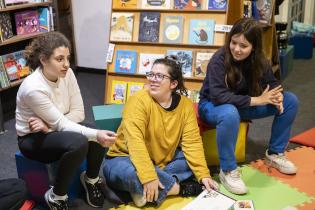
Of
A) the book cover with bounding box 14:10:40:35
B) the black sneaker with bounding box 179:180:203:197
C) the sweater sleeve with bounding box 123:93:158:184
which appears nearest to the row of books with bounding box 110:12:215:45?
the book cover with bounding box 14:10:40:35

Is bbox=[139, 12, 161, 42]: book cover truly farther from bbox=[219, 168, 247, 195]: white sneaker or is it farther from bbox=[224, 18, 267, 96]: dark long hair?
bbox=[219, 168, 247, 195]: white sneaker

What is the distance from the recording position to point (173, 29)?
10.5 ft

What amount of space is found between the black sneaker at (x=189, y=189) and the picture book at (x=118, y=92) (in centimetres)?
141

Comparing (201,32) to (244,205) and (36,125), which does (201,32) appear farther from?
(36,125)

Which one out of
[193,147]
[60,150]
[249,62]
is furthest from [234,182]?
[60,150]

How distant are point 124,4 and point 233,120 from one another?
5.54 ft

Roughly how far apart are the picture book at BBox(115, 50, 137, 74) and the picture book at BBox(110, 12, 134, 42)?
11 cm

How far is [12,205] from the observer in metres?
1.59

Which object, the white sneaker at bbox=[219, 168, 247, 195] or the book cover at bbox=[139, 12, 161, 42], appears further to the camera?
the book cover at bbox=[139, 12, 161, 42]

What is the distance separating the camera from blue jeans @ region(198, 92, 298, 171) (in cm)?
210

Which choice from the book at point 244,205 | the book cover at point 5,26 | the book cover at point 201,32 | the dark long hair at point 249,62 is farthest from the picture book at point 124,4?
the book at point 244,205

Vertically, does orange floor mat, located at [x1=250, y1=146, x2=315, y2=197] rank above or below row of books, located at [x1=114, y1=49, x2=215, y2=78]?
below

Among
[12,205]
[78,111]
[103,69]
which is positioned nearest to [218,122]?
[78,111]

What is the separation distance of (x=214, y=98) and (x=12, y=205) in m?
1.18
